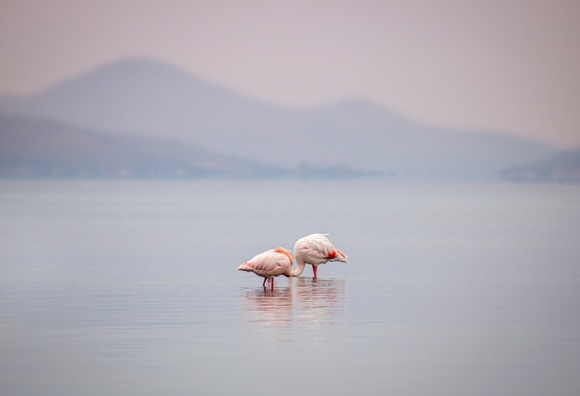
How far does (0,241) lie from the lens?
2959 cm

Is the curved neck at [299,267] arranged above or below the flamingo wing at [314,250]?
below

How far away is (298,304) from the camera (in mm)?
16625

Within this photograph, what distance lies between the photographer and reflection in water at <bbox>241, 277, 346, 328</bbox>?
49.5ft

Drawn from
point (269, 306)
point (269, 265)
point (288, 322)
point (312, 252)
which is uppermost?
point (312, 252)

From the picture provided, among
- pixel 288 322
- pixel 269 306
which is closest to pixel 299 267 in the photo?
pixel 269 306

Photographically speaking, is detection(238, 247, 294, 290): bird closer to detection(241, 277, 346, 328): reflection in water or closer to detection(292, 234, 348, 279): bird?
detection(241, 277, 346, 328): reflection in water

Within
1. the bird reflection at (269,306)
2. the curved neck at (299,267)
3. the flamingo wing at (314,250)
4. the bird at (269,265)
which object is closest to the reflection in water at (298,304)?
the bird reflection at (269,306)

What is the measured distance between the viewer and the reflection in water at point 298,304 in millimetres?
15078

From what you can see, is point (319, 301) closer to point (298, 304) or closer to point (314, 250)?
point (298, 304)

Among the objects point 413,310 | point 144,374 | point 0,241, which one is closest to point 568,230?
point 0,241

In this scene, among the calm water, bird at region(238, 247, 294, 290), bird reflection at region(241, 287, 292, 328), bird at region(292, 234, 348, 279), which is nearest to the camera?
the calm water

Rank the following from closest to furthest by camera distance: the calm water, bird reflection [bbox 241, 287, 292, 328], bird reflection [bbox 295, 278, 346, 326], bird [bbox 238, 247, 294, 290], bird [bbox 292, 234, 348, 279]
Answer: the calm water
bird reflection [bbox 241, 287, 292, 328]
bird reflection [bbox 295, 278, 346, 326]
bird [bbox 238, 247, 294, 290]
bird [bbox 292, 234, 348, 279]

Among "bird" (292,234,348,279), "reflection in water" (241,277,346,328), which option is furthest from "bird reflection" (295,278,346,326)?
"bird" (292,234,348,279)

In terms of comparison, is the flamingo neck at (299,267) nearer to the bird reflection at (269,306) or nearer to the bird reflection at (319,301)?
the bird reflection at (319,301)
